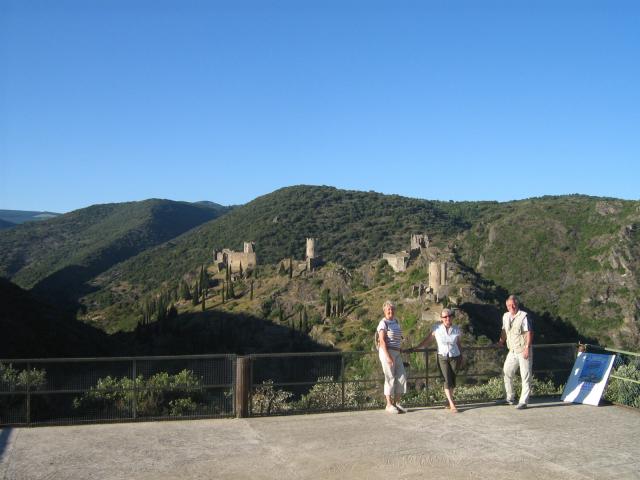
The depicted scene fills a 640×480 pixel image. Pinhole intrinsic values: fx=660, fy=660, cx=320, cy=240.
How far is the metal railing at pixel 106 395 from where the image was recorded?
852 centimetres

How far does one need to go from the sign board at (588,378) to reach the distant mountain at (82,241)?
84.9 meters

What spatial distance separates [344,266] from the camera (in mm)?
85750

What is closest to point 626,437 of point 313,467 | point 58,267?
point 313,467

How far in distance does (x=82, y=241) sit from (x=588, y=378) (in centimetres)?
12858

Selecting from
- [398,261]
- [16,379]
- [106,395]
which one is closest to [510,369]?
[106,395]

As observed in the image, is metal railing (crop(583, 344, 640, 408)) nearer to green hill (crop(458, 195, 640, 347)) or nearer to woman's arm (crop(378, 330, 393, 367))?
woman's arm (crop(378, 330, 393, 367))

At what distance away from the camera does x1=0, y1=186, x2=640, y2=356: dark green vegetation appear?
63312mm

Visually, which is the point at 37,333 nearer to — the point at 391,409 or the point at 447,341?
the point at 391,409

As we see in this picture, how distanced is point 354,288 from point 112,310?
31302mm

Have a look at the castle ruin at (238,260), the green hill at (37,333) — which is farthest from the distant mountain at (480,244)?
the green hill at (37,333)

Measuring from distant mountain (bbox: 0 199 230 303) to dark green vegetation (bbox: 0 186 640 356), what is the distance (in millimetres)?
468

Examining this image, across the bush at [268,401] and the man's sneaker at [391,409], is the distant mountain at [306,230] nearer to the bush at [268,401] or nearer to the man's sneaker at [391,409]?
the bush at [268,401]

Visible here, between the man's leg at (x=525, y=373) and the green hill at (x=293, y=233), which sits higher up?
the green hill at (x=293, y=233)

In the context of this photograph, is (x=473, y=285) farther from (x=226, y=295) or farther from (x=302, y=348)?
(x=226, y=295)
